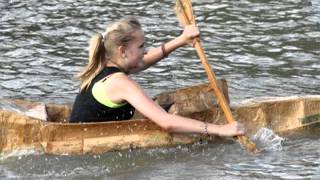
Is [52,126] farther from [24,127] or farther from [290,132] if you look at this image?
[290,132]

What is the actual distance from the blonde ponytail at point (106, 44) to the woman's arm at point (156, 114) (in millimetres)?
225

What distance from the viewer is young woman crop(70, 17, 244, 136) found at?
20.4ft

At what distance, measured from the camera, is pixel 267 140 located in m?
6.73

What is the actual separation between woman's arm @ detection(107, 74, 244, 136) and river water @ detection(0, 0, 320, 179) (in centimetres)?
32

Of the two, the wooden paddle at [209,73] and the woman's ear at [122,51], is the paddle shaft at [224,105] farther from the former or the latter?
the woman's ear at [122,51]

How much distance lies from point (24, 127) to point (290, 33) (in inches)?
213

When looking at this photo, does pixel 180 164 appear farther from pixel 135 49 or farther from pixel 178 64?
pixel 178 64

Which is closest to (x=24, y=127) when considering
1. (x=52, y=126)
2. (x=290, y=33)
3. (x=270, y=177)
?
(x=52, y=126)

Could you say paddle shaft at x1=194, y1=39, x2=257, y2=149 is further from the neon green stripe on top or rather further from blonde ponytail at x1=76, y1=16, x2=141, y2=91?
the neon green stripe on top

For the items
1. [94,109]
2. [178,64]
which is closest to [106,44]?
[94,109]

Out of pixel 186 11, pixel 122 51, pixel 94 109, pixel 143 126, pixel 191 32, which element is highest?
pixel 186 11

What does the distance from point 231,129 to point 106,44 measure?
4.05 feet

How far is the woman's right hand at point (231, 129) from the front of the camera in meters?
6.24

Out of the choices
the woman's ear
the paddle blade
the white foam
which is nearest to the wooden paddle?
the paddle blade
